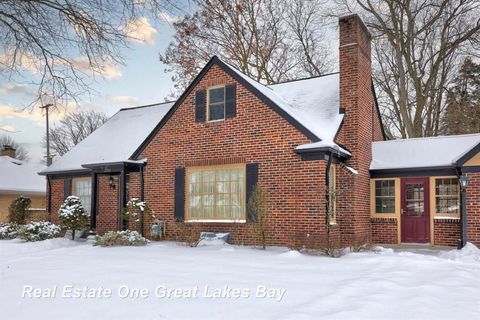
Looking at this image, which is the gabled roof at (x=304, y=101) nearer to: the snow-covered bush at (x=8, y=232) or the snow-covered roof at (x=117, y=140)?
the snow-covered roof at (x=117, y=140)

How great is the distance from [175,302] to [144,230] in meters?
9.10

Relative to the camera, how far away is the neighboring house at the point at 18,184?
80.4ft

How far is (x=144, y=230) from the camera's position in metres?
14.7

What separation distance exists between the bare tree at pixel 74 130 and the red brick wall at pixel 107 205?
3158 centimetres

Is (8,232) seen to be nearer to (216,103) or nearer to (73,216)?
(73,216)

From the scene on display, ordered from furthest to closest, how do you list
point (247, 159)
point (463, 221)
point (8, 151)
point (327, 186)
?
point (8, 151), point (247, 159), point (463, 221), point (327, 186)

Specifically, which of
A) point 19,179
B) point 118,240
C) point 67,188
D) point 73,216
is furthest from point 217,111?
point 19,179

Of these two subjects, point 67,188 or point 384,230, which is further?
point 67,188

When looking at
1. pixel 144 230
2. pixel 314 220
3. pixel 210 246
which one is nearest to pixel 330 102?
pixel 314 220

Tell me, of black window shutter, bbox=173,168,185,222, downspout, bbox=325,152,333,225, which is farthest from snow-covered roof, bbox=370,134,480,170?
black window shutter, bbox=173,168,185,222

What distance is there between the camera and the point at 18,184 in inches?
1011

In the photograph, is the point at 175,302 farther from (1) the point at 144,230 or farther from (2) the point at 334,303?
(1) the point at 144,230

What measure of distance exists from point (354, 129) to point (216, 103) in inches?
164

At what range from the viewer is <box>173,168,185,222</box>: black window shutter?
45.3 feet
